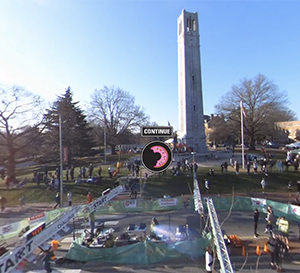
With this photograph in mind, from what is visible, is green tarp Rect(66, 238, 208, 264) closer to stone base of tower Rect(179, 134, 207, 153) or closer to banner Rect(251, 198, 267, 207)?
banner Rect(251, 198, 267, 207)

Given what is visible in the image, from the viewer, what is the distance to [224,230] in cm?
1256

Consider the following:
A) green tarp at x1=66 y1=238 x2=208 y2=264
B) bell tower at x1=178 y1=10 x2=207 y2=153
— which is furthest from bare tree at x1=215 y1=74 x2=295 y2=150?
green tarp at x1=66 y1=238 x2=208 y2=264

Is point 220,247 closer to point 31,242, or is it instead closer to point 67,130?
point 31,242

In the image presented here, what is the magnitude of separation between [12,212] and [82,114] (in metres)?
28.1

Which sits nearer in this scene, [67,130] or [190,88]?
[67,130]

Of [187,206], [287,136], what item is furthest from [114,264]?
[287,136]

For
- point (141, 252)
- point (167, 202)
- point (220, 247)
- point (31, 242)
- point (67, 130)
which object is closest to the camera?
point (220, 247)

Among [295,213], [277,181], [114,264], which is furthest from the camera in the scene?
[277,181]

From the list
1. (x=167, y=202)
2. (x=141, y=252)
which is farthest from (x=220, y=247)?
(x=167, y=202)

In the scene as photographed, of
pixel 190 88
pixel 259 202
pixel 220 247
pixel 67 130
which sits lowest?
pixel 259 202

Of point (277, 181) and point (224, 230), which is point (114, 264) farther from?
point (277, 181)

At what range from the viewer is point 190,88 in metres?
38.6

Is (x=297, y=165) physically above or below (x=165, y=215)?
above

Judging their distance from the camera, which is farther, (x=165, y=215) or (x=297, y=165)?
(x=297, y=165)
